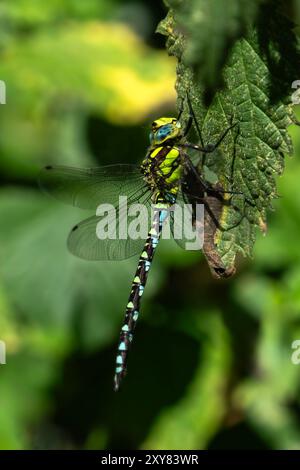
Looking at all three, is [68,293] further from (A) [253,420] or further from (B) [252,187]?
(B) [252,187]

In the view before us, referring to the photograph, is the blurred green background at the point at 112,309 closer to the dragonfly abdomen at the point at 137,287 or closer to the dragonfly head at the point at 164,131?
the dragonfly abdomen at the point at 137,287

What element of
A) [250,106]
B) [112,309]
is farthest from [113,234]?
[250,106]

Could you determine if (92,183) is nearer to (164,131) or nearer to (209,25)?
(164,131)

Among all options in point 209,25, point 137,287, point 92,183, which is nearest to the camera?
point 209,25

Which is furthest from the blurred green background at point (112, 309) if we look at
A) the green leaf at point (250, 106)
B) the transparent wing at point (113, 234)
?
the green leaf at point (250, 106)

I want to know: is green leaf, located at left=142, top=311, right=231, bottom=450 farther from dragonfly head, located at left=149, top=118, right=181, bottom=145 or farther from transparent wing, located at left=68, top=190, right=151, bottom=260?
dragonfly head, located at left=149, top=118, right=181, bottom=145

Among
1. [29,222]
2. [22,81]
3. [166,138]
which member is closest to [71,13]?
[22,81]

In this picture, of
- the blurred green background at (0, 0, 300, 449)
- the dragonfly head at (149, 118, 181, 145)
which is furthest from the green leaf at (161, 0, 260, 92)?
the blurred green background at (0, 0, 300, 449)
